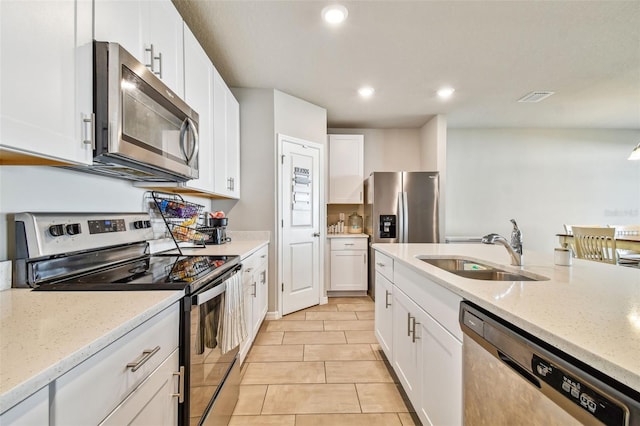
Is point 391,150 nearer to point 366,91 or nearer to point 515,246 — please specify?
point 366,91

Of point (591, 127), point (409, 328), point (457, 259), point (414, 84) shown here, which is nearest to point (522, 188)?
point (591, 127)

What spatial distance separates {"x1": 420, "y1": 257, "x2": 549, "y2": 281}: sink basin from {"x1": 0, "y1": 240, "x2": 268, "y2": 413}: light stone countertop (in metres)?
1.48

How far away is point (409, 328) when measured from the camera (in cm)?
156

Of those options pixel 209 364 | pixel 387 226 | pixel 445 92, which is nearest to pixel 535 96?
pixel 445 92

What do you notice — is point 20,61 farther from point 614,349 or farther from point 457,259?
point 457,259

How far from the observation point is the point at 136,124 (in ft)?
3.77

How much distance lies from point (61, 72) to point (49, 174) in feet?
1.59

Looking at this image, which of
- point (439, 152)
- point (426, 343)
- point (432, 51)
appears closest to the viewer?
point (426, 343)

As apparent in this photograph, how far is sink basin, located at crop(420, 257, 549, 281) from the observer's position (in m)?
1.31

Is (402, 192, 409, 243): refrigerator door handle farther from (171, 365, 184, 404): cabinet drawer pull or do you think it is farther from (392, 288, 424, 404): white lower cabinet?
(171, 365, 184, 404): cabinet drawer pull

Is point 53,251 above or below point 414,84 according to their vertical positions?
below

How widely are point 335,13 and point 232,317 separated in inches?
80.9

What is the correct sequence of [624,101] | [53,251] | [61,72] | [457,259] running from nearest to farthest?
[61,72]
[53,251]
[457,259]
[624,101]

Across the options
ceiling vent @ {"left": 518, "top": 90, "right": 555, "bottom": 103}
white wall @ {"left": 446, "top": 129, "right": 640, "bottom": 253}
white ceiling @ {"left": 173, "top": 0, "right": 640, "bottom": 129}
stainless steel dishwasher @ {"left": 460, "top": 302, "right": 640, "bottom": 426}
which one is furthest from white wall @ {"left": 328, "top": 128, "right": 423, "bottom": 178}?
stainless steel dishwasher @ {"left": 460, "top": 302, "right": 640, "bottom": 426}
